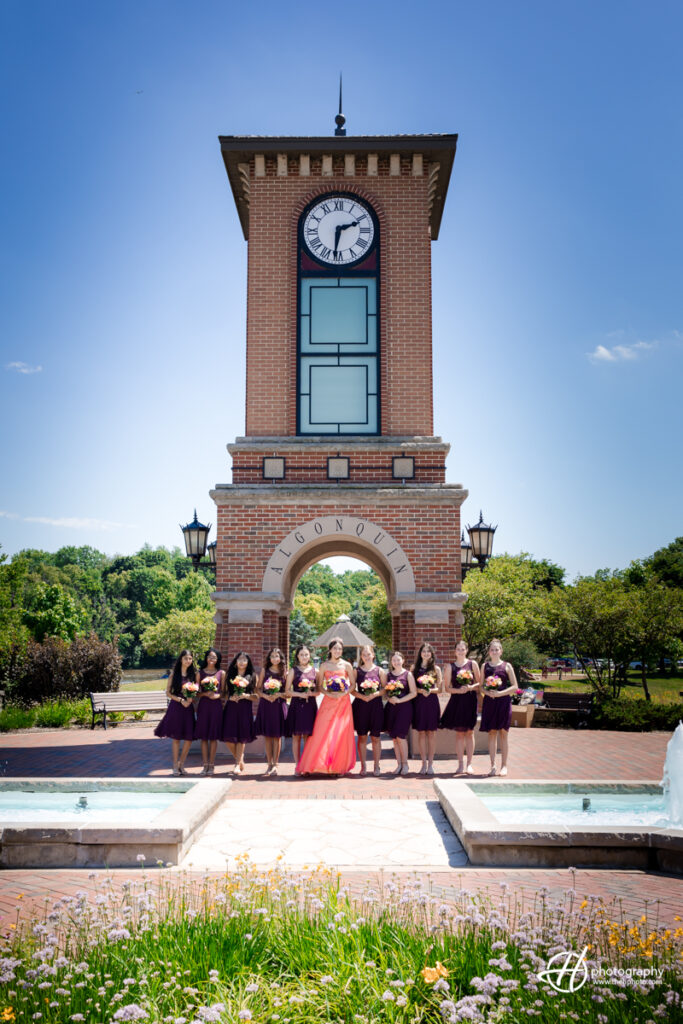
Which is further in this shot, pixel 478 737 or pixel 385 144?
pixel 385 144

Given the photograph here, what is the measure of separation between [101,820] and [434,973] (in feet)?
14.4

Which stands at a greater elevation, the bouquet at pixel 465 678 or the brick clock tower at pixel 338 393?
the brick clock tower at pixel 338 393

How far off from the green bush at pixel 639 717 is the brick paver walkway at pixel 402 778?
31.9 inches

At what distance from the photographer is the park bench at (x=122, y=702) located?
16.7 meters

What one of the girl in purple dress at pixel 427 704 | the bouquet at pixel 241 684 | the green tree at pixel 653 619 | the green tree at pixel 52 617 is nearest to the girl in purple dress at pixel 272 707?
the bouquet at pixel 241 684

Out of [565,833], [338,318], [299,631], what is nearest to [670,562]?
[299,631]

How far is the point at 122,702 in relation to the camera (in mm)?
16938

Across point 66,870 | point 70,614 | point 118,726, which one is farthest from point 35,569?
point 66,870

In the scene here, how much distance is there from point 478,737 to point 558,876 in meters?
6.51

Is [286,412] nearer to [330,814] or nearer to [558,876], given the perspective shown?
[330,814]

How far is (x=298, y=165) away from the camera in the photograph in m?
14.9

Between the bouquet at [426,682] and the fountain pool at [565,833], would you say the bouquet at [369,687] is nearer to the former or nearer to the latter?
the bouquet at [426,682]

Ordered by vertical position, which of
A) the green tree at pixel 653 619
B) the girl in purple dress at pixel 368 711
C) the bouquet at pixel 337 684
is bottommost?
the girl in purple dress at pixel 368 711

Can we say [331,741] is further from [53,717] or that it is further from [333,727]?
[53,717]
